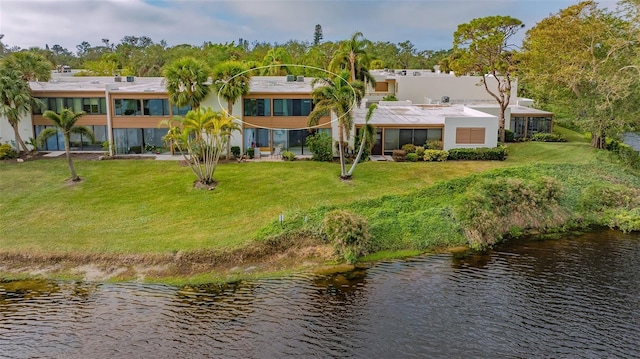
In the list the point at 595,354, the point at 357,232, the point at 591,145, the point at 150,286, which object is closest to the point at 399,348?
the point at 595,354

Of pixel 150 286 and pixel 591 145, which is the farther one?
pixel 591 145

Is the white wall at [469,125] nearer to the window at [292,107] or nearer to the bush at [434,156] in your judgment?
the bush at [434,156]

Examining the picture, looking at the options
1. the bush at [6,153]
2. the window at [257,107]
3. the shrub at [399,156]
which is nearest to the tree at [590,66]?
the shrub at [399,156]

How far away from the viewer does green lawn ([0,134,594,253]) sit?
84.0 feet

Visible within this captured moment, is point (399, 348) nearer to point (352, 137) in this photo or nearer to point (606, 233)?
point (606, 233)

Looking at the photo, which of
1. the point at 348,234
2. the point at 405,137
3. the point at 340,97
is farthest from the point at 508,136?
the point at 348,234

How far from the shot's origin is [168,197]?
1212 inches

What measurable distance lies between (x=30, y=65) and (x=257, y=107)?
19.5 m

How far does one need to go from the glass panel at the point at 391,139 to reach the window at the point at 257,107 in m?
9.23

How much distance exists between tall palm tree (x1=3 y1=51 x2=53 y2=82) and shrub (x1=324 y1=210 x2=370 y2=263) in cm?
3038

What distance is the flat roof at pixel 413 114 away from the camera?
40.6 m

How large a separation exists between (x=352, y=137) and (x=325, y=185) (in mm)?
7489

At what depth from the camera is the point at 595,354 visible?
55.7ft

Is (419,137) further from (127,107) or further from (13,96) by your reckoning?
(13,96)
